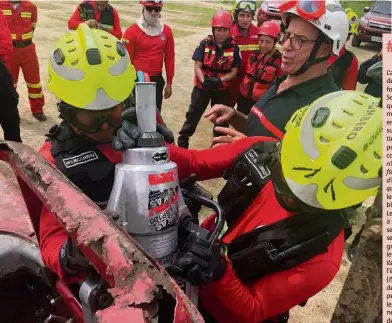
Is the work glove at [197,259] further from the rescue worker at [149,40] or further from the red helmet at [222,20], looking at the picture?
the rescue worker at [149,40]

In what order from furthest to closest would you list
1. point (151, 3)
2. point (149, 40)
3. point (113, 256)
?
point (149, 40) < point (151, 3) < point (113, 256)

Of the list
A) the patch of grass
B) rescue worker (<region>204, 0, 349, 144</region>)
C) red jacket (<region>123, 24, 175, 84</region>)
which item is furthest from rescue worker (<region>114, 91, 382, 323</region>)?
the patch of grass

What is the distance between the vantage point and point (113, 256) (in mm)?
1303

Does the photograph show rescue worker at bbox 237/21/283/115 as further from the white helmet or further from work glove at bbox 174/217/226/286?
work glove at bbox 174/217/226/286

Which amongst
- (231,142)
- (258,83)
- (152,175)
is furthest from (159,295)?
(258,83)

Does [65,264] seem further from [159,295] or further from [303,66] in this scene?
[303,66]

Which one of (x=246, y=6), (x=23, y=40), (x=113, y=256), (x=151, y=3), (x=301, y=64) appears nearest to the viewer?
(x=113, y=256)

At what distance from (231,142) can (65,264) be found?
1096mm

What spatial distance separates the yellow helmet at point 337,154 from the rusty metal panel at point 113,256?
637mm

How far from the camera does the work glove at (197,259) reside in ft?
5.15

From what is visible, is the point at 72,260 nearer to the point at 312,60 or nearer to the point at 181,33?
the point at 312,60

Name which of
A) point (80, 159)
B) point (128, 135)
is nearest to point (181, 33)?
point (80, 159)

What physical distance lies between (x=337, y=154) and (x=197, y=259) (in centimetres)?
61

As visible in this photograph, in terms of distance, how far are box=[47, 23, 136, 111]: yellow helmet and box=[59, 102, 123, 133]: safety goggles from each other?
0.03 meters
